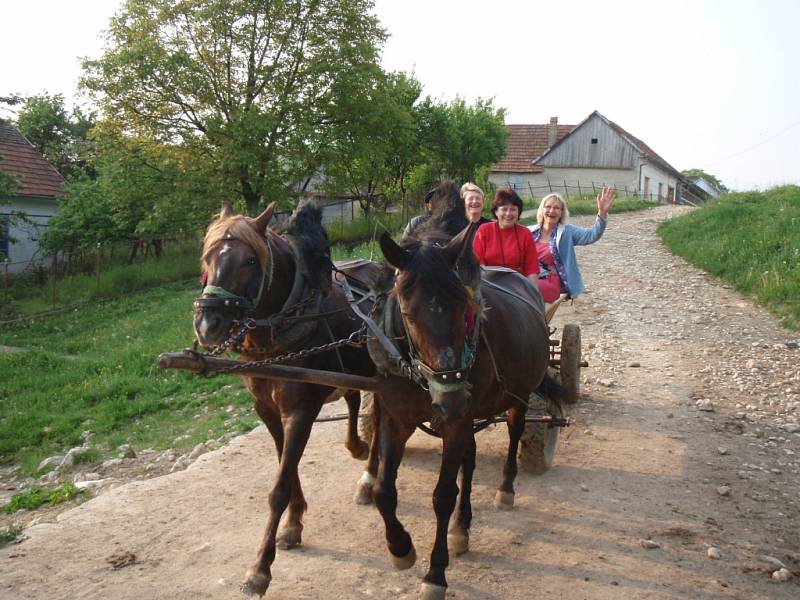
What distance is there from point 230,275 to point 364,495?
7.13ft

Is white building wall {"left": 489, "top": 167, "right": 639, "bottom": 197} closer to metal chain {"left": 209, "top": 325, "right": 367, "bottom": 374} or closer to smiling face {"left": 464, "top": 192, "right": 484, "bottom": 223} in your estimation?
smiling face {"left": 464, "top": 192, "right": 484, "bottom": 223}

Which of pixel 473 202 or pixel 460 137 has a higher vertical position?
pixel 460 137

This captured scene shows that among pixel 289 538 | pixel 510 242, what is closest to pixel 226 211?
pixel 289 538

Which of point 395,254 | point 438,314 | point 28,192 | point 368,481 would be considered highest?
point 28,192

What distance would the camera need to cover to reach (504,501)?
4.78 meters

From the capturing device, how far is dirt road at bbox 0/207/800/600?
12.4 ft

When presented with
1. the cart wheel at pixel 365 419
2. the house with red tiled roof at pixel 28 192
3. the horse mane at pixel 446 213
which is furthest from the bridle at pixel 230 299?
the house with red tiled roof at pixel 28 192

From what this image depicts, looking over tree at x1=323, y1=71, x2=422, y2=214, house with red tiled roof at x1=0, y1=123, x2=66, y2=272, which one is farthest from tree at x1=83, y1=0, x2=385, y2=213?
house with red tiled roof at x1=0, y1=123, x2=66, y2=272

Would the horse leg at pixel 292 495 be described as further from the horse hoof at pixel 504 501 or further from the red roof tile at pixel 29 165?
the red roof tile at pixel 29 165

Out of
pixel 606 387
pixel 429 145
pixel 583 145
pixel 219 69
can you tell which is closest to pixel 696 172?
pixel 583 145

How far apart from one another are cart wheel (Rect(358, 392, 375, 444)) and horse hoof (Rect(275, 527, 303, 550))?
4.80 ft

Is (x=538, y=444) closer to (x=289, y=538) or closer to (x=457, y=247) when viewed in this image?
(x=289, y=538)

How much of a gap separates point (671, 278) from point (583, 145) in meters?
30.4

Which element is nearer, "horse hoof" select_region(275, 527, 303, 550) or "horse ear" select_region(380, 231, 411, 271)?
"horse ear" select_region(380, 231, 411, 271)
